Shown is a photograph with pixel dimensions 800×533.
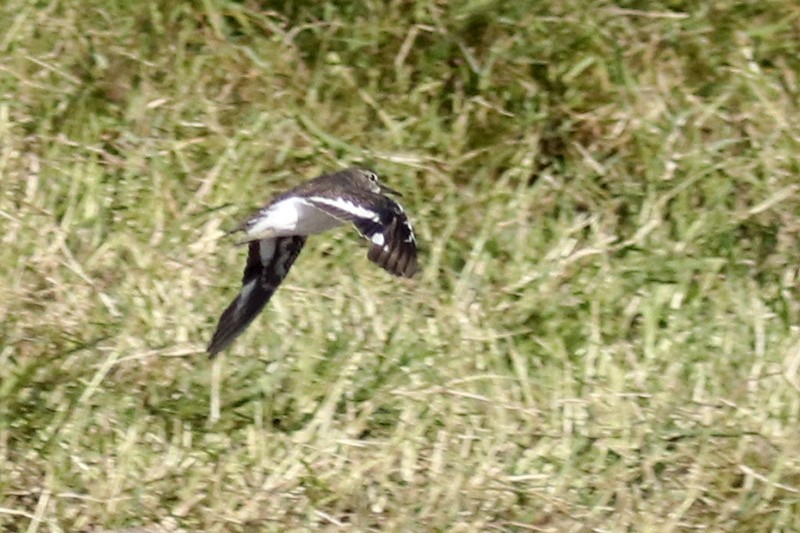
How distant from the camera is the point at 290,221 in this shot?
9.64ft

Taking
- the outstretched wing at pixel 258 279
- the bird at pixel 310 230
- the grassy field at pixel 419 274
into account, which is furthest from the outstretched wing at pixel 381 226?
the grassy field at pixel 419 274

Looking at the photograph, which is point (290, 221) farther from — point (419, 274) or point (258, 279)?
point (419, 274)

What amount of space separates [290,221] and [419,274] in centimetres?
86

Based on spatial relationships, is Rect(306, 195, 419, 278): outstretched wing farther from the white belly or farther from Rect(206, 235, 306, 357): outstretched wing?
Rect(206, 235, 306, 357): outstretched wing

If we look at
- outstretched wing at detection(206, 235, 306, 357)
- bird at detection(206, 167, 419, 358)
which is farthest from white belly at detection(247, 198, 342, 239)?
outstretched wing at detection(206, 235, 306, 357)

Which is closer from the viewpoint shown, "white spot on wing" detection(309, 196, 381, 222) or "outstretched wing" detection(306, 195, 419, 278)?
"outstretched wing" detection(306, 195, 419, 278)

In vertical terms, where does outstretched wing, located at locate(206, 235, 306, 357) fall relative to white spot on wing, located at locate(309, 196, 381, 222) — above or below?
below

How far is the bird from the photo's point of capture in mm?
2646

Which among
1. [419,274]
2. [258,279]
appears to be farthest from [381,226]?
[419,274]

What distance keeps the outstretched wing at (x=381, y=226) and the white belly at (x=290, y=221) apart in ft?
0.08

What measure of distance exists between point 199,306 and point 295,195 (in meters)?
0.61

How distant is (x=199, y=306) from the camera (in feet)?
11.7

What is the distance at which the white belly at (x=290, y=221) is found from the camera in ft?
9.60

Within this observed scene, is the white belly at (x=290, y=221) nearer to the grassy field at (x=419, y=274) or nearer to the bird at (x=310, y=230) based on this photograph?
the bird at (x=310, y=230)
